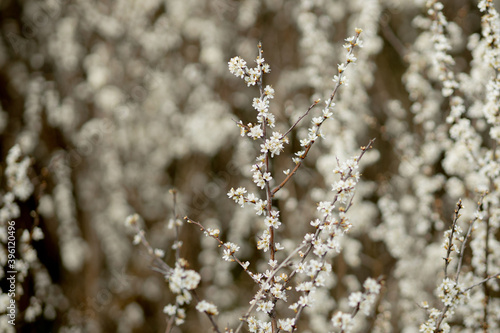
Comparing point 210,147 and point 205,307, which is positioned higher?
point 210,147

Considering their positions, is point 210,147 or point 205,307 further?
point 210,147

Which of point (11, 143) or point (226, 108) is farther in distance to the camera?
point (11, 143)

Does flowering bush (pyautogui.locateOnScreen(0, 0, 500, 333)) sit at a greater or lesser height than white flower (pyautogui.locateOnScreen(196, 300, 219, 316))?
greater

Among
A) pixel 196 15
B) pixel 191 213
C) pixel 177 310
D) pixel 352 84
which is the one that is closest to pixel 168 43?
pixel 196 15

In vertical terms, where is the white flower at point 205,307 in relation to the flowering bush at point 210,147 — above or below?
below

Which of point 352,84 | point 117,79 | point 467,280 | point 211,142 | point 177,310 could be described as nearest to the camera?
point 177,310

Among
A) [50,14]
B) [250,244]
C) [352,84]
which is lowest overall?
[250,244]

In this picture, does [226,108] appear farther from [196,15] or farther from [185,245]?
[185,245]

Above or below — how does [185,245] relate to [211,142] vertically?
below
